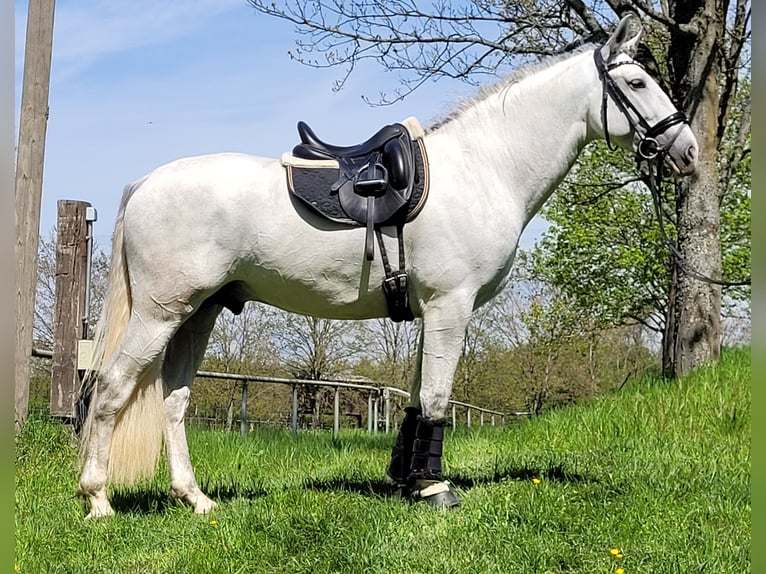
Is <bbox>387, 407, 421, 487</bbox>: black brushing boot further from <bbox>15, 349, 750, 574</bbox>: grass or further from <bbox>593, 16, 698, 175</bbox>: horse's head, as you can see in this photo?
<bbox>593, 16, 698, 175</bbox>: horse's head

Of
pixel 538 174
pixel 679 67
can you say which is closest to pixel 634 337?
pixel 679 67

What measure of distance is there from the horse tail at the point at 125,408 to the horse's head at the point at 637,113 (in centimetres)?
314

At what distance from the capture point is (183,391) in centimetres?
516

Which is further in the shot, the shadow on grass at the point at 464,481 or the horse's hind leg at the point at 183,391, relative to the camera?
the shadow on grass at the point at 464,481

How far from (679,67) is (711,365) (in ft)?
12.9

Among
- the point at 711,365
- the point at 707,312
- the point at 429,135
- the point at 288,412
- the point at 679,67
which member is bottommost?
the point at 288,412

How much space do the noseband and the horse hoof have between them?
2.32 meters

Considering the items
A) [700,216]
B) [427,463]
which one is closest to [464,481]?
[427,463]

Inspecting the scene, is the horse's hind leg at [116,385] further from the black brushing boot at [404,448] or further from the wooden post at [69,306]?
the wooden post at [69,306]

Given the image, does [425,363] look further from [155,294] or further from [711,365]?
[711,365]

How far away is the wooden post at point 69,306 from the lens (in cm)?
759

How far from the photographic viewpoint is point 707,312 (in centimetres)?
990

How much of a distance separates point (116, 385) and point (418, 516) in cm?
192

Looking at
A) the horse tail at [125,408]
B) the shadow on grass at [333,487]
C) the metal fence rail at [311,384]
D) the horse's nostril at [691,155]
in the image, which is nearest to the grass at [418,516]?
the shadow on grass at [333,487]
